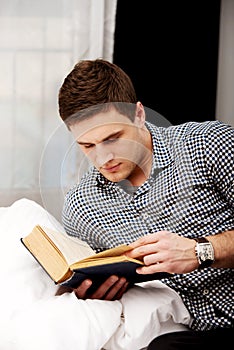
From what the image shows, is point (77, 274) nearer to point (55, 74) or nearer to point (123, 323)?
point (123, 323)

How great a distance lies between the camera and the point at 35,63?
2611 mm

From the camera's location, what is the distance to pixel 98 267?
54.2 inches

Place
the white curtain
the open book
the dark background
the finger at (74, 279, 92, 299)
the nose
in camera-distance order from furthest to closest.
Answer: the dark background < the white curtain < the nose < the finger at (74, 279, 92, 299) < the open book

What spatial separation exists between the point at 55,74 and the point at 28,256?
3.63 feet

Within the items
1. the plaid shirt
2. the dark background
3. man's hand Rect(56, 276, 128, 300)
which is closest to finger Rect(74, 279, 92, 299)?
man's hand Rect(56, 276, 128, 300)

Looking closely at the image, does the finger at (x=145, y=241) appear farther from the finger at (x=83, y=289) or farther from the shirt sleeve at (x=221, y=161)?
the shirt sleeve at (x=221, y=161)

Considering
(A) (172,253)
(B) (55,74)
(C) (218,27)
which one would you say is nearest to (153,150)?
(A) (172,253)

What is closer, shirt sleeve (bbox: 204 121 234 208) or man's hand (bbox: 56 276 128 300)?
man's hand (bbox: 56 276 128 300)

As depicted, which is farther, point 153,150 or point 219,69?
point 219,69

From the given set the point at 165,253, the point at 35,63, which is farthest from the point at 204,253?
the point at 35,63

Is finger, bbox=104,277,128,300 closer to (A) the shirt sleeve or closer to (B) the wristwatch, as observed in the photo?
(B) the wristwatch

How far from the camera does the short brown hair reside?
158cm

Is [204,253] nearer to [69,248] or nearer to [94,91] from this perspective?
[69,248]

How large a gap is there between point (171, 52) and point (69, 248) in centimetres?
139
